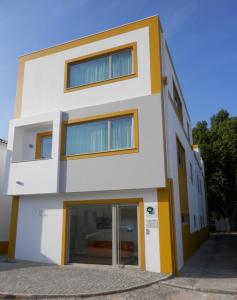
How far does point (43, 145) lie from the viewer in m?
14.4

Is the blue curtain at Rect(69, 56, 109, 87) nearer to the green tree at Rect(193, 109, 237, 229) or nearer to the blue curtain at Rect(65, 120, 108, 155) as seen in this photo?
the blue curtain at Rect(65, 120, 108, 155)

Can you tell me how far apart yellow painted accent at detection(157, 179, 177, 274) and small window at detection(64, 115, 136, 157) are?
93.9 inches

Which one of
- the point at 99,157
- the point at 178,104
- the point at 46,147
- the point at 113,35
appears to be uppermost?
the point at 113,35

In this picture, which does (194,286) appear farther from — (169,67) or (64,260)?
(169,67)

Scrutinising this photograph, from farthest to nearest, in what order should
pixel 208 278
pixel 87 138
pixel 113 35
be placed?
pixel 113 35 → pixel 87 138 → pixel 208 278

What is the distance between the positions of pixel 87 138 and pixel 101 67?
11.5ft

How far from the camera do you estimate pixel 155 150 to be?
11.2 meters

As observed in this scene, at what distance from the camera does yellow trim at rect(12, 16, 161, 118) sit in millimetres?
12078

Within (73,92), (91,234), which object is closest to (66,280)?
(91,234)

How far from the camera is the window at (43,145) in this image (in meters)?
14.1

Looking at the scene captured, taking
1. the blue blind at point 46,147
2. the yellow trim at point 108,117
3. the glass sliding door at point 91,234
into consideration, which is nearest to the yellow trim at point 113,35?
the yellow trim at point 108,117

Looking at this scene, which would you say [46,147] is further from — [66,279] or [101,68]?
[66,279]

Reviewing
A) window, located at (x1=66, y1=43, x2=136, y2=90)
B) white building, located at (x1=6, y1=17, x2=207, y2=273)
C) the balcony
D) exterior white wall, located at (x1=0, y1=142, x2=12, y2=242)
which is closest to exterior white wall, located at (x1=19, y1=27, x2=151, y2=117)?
white building, located at (x1=6, y1=17, x2=207, y2=273)

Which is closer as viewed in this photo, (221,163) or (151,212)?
(151,212)
